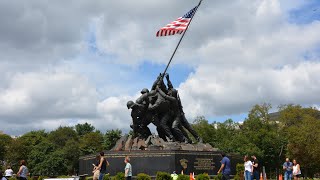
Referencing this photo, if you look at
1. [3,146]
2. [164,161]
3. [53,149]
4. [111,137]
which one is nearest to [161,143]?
[164,161]

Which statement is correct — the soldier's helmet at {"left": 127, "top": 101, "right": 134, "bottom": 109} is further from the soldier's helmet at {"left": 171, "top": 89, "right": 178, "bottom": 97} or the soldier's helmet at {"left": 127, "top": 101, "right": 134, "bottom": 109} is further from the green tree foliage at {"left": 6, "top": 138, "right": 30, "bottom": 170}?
the green tree foliage at {"left": 6, "top": 138, "right": 30, "bottom": 170}

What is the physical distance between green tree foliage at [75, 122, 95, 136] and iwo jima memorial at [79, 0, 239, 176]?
250 ft

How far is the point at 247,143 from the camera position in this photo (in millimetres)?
66250

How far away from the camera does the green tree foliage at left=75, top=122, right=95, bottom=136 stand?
10631 cm

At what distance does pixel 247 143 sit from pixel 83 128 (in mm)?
51755

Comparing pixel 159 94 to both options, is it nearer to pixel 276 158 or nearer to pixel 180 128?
pixel 180 128

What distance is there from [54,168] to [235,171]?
52314 millimetres

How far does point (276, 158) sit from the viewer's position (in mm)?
68875

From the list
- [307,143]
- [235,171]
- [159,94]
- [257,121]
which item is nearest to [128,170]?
[159,94]

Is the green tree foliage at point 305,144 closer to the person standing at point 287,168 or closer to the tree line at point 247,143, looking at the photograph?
the tree line at point 247,143

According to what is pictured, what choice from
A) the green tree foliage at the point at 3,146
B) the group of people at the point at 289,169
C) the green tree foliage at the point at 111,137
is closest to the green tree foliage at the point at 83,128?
the green tree foliage at the point at 3,146

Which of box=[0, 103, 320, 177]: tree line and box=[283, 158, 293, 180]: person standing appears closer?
box=[283, 158, 293, 180]: person standing

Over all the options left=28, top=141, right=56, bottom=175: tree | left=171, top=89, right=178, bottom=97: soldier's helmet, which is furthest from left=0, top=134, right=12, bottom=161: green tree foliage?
left=171, top=89, right=178, bottom=97: soldier's helmet

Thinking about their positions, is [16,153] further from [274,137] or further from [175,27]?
[175,27]
